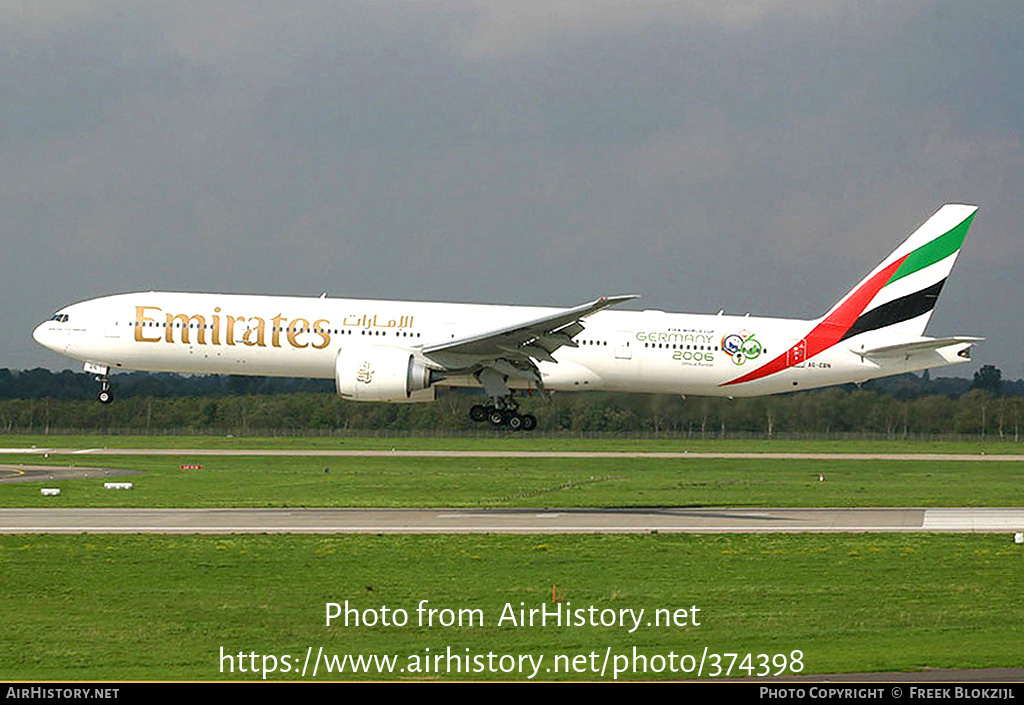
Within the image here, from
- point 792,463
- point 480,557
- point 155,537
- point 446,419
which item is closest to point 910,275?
point 792,463

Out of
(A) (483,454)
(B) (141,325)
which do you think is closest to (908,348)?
(B) (141,325)

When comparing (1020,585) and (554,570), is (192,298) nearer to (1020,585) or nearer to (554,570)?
(554,570)

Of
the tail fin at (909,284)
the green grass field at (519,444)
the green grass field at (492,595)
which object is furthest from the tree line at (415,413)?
the green grass field at (492,595)

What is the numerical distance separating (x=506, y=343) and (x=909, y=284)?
15917 millimetres

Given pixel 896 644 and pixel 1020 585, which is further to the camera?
pixel 1020 585

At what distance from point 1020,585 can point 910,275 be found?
917 inches

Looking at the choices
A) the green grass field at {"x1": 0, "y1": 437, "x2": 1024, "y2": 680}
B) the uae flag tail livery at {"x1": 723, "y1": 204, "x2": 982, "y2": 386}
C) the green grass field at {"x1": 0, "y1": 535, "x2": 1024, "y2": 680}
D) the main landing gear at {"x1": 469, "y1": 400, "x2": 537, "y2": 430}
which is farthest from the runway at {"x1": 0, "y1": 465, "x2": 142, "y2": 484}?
the uae flag tail livery at {"x1": 723, "y1": 204, "x2": 982, "y2": 386}

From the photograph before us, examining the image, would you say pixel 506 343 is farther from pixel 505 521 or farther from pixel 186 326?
pixel 186 326

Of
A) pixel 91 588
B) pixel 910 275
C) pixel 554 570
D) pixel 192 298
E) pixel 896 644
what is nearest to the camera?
pixel 896 644

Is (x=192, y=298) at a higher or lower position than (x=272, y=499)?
higher

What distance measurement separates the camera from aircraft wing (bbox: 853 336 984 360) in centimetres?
4637

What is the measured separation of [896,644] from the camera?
23203mm

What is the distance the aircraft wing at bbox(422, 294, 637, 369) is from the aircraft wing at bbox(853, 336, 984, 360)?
11.2 m

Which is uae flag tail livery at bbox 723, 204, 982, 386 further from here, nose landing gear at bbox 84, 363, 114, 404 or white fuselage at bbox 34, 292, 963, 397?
nose landing gear at bbox 84, 363, 114, 404
